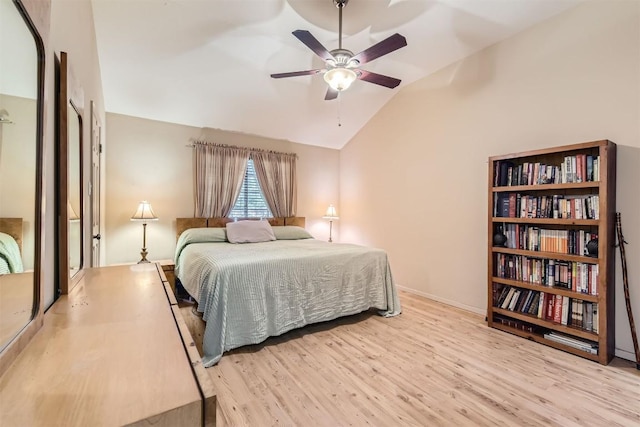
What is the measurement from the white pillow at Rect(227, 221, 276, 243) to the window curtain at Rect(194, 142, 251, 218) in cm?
40

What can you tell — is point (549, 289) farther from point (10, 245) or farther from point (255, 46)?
point (255, 46)

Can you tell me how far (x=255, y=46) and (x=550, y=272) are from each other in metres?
3.67

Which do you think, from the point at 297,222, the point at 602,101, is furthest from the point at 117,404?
the point at 297,222

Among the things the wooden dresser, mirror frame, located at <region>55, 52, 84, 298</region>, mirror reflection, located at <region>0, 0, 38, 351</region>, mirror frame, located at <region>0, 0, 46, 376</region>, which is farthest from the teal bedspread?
mirror frame, located at <region>55, 52, 84, 298</region>

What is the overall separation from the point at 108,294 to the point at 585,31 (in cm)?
406

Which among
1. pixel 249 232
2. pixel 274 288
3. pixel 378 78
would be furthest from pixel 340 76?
pixel 249 232

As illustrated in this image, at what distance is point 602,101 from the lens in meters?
2.51

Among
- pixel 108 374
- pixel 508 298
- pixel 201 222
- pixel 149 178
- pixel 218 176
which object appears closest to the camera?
pixel 108 374

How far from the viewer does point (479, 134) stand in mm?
3383

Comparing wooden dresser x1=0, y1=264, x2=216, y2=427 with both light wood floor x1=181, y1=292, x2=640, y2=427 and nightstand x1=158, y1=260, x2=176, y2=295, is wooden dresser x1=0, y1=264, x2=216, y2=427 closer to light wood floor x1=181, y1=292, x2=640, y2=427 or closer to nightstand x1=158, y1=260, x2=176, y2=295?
light wood floor x1=181, y1=292, x2=640, y2=427

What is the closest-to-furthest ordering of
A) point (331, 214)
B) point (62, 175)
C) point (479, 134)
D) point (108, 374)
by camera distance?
point (108, 374)
point (62, 175)
point (479, 134)
point (331, 214)

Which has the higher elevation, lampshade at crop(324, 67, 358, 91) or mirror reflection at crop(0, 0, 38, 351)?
lampshade at crop(324, 67, 358, 91)

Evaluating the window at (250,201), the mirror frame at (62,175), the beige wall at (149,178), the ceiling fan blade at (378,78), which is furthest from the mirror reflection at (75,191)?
the window at (250,201)

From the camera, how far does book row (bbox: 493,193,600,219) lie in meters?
2.42
